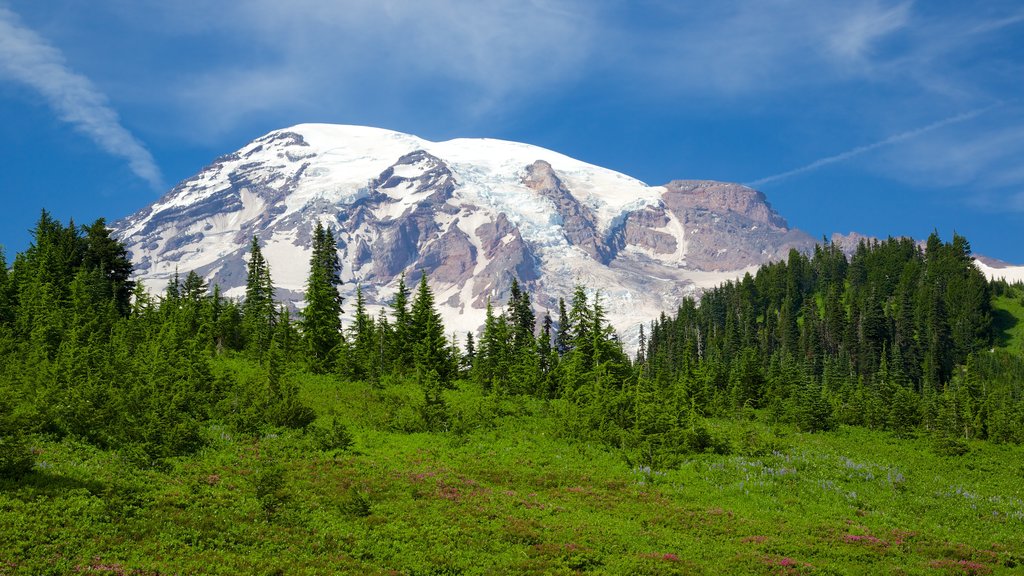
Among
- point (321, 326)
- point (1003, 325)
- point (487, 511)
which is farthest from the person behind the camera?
point (1003, 325)

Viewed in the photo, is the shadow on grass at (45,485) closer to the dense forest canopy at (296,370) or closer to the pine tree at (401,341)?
the dense forest canopy at (296,370)

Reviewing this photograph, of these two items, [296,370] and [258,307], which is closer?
[296,370]

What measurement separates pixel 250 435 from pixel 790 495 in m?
25.5

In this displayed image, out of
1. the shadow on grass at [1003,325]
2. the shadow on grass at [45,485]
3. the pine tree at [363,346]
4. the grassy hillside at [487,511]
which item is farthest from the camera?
the shadow on grass at [1003,325]

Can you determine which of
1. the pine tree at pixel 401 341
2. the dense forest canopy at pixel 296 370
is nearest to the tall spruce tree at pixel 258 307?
the dense forest canopy at pixel 296 370

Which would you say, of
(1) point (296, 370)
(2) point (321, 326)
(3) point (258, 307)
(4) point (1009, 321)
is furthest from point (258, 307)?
(4) point (1009, 321)

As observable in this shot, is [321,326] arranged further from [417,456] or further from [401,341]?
[417,456]

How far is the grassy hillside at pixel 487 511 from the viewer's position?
18094 millimetres

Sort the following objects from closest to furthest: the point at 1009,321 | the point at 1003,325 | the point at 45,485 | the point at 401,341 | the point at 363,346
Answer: the point at 45,485
the point at 363,346
the point at 401,341
the point at 1003,325
the point at 1009,321

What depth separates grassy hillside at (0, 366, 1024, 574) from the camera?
59.4 feet

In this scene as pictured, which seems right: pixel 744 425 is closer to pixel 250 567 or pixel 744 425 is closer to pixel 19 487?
pixel 250 567

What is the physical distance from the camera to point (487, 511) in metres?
24.2

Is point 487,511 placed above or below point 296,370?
below

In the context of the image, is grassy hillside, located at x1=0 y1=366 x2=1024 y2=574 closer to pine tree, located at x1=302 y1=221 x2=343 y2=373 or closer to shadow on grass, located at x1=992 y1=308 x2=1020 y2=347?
pine tree, located at x1=302 y1=221 x2=343 y2=373
